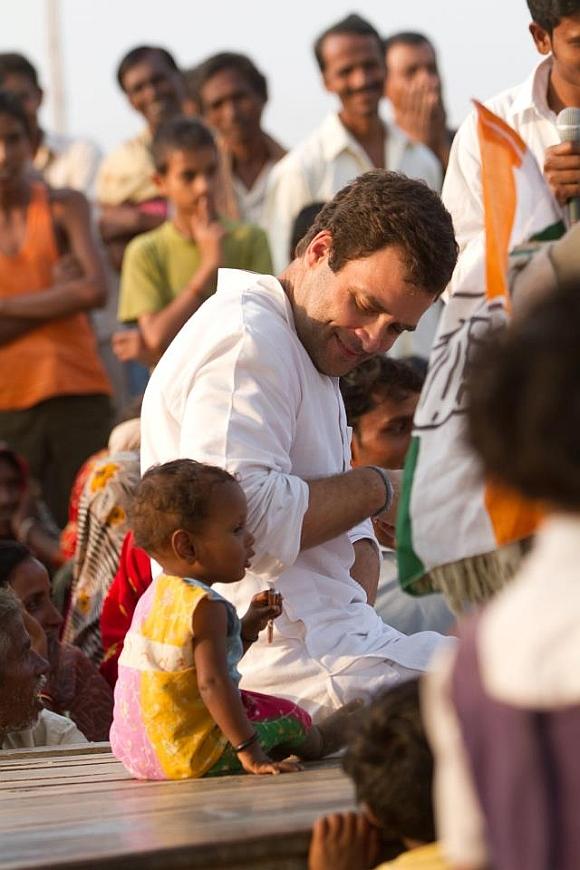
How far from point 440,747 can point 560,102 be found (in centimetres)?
355

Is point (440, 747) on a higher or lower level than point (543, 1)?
lower

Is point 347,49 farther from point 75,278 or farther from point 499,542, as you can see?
point 499,542

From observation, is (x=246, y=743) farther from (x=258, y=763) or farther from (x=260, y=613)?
(x=260, y=613)

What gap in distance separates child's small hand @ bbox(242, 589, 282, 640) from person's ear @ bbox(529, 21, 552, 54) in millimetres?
1933

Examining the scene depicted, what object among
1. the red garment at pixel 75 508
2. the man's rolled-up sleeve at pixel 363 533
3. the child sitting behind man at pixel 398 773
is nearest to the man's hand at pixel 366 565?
the man's rolled-up sleeve at pixel 363 533

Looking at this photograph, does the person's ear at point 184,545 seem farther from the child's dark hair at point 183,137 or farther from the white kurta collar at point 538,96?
the child's dark hair at point 183,137

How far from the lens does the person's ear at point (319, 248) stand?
4852 millimetres

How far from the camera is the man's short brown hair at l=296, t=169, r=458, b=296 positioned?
4648mm

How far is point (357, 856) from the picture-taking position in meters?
3.31

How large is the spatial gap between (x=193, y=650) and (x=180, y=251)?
4696 mm

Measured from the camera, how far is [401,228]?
466 cm

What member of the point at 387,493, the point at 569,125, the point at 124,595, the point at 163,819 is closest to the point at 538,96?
the point at 569,125

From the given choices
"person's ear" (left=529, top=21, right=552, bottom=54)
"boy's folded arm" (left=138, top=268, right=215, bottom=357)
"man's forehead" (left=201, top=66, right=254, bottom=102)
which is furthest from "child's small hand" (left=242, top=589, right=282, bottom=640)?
"man's forehead" (left=201, top=66, right=254, bottom=102)

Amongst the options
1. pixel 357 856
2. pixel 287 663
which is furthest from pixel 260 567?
pixel 357 856
